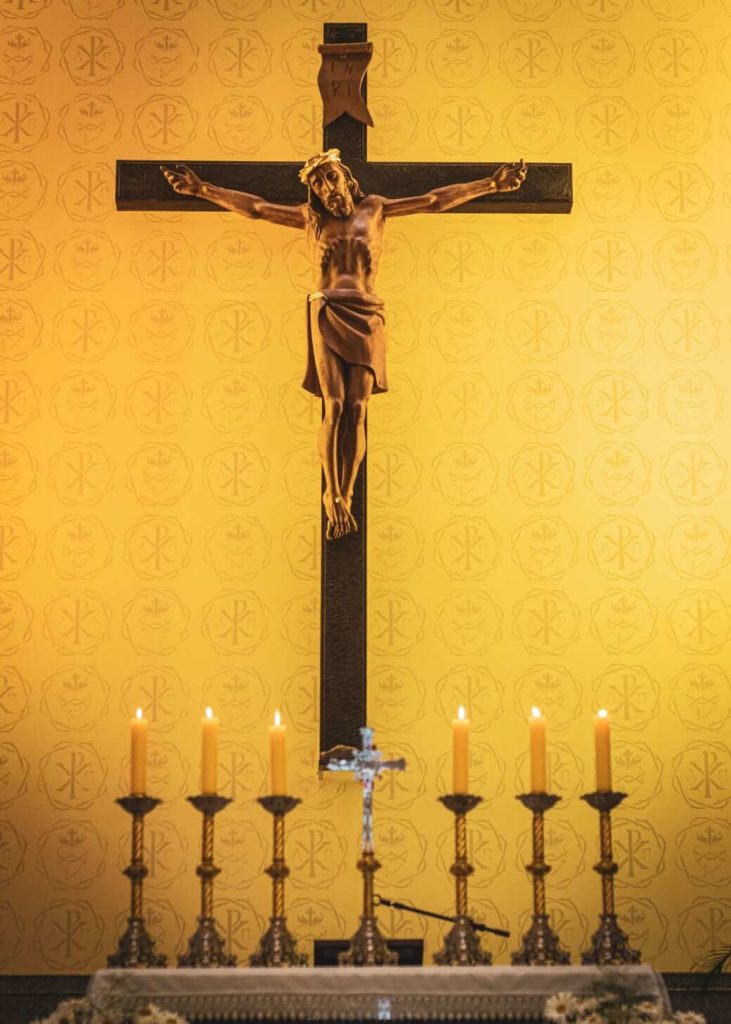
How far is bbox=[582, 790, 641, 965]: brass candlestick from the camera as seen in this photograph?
116 inches

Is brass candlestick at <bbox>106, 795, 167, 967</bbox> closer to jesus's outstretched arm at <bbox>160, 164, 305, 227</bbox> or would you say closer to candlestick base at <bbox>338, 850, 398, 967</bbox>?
candlestick base at <bbox>338, 850, 398, 967</bbox>

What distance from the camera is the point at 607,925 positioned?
2.97m

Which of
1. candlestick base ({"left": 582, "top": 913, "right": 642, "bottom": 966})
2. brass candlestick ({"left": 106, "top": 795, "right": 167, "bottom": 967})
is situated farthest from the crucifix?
candlestick base ({"left": 582, "top": 913, "right": 642, "bottom": 966})

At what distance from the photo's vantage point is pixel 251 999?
2.76 meters

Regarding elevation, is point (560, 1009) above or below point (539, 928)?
below

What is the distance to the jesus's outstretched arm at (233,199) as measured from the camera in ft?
14.3

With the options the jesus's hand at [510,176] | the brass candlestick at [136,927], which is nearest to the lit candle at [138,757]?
the brass candlestick at [136,927]

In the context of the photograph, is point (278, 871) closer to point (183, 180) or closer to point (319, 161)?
point (319, 161)

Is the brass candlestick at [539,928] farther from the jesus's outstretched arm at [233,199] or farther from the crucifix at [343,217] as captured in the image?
the jesus's outstretched arm at [233,199]

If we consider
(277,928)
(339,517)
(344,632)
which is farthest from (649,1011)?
(339,517)

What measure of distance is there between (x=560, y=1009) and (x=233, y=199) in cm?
259

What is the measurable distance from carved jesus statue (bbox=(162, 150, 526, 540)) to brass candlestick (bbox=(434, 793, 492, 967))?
1.41 meters

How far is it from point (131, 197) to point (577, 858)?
2.38m

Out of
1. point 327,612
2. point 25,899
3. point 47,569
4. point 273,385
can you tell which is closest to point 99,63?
point 273,385
